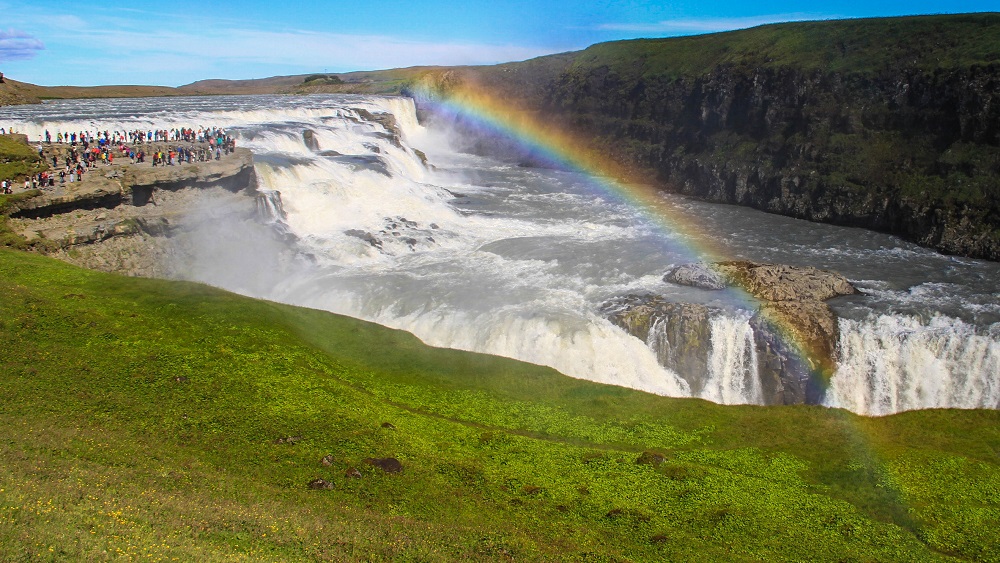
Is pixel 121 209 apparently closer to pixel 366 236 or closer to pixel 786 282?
pixel 366 236

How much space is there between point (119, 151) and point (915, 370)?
49.2 m

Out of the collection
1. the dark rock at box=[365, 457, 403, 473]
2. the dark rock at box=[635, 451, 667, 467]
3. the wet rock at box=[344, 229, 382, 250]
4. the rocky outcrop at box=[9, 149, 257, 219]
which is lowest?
the dark rock at box=[635, 451, 667, 467]

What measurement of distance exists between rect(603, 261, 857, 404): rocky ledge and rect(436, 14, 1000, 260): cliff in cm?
2207

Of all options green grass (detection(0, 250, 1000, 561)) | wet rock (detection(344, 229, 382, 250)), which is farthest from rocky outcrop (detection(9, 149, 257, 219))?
wet rock (detection(344, 229, 382, 250))

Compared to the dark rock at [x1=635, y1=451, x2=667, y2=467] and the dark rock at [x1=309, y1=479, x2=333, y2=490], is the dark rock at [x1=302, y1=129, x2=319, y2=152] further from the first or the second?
the dark rock at [x1=309, y1=479, x2=333, y2=490]

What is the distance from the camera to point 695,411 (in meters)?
27.9

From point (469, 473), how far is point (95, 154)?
35.9 metres

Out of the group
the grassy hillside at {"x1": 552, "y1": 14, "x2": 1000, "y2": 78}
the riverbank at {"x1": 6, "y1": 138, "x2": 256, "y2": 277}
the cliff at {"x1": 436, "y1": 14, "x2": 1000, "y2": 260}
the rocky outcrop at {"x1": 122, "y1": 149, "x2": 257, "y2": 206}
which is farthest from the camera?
the grassy hillside at {"x1": 552, "y1": 14, "x2": 1000, "y2": 78}

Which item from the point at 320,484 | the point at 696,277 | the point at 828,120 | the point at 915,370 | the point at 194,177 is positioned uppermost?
the point at 828,120

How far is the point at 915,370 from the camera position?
31.1 metres

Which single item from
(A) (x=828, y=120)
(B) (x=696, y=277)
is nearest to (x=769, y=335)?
(B) (x=696, y=277)

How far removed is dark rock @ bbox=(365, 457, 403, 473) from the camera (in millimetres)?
19750

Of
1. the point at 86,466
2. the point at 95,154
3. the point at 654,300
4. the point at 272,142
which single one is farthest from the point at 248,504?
the point at 272,142

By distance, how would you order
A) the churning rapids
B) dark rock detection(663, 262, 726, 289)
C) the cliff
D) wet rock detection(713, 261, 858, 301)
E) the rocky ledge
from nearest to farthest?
the churning rapids, the rocky ledge, wet rock detection(713, 261, 858, 301), dark rock detection(663, 262, 726, 289), the cliff
